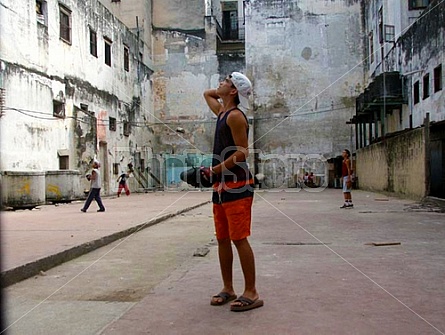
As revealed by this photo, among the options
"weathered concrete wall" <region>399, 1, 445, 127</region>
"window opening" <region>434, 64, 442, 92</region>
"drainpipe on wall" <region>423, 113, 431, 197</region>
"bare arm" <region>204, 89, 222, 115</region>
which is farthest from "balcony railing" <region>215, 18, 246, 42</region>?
"bare arm" <region>204, 89, 222, 115</region>

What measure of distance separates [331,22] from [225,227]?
31.4 m

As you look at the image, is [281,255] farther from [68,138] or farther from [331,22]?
[331,22]

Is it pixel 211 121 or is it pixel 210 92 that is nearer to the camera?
pixel 210 92

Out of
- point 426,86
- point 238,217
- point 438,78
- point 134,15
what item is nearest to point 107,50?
point 134,15

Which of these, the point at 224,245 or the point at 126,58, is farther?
the point at 126,58

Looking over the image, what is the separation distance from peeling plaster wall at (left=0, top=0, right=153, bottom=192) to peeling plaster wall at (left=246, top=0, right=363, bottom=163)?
855cm

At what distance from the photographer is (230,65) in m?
33.3

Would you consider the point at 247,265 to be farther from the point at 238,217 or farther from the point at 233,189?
the point at 233,189

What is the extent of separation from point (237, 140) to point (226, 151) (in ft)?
0.55

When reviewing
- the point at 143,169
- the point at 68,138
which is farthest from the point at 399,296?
the point at 143,169

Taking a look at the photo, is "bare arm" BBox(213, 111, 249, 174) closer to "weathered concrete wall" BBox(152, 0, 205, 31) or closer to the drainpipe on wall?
the drainpipe on wall

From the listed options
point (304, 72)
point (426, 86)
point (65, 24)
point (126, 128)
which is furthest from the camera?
point (304, 72)

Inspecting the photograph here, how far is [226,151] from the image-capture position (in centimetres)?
387

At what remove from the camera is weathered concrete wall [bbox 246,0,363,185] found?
3216cm
